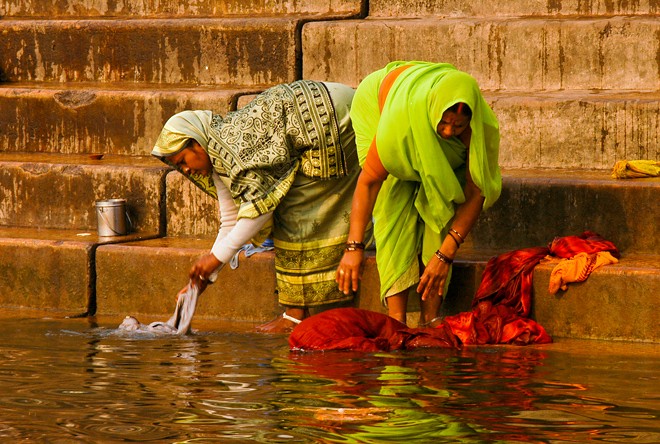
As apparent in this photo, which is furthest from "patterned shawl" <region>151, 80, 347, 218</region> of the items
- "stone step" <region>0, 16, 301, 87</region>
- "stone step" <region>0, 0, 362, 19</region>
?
"stone step" <region>0, 0, 362, 19</region>

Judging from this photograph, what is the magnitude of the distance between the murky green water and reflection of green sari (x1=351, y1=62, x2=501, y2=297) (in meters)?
0.65

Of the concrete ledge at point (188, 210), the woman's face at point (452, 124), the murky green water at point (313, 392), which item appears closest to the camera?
the murky green water at point (313, 392)

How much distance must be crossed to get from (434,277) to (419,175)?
19.2 inches

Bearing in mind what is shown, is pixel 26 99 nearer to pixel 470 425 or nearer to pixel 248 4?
pixel 248 4

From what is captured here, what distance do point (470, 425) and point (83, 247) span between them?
349cm

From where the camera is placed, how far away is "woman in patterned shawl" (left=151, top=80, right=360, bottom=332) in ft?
22.6

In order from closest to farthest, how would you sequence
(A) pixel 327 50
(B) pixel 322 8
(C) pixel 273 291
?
(C) pixel 273 291
(A) pixel 327 50
(B) pixel 322 8

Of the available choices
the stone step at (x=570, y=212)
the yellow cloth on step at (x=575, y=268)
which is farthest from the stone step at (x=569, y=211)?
the yellow cloth on step at (x=575, y=268)

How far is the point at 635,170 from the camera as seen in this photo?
6980mm

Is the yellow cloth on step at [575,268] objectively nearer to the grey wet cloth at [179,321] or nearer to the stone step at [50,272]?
the grey wet cloth at [179,321]

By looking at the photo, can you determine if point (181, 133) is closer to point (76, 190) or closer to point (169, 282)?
point (169, 282)

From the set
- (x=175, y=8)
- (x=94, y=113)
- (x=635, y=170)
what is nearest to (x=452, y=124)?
(x=635, y=170)

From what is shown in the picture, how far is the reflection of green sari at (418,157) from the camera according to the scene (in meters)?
6.24

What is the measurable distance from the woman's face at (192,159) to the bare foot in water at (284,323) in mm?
846
